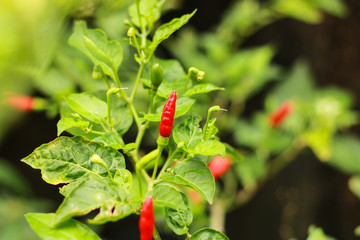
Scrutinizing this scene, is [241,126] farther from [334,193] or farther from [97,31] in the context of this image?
[97,31]

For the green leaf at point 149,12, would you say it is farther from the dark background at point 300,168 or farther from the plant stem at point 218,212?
the dark background at point 300,168

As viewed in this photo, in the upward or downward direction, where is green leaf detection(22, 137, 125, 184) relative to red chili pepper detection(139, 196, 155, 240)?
upward

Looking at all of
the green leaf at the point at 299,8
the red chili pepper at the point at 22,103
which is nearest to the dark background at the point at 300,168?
the green leaf at the point at 299,8

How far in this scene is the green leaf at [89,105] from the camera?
48 cm

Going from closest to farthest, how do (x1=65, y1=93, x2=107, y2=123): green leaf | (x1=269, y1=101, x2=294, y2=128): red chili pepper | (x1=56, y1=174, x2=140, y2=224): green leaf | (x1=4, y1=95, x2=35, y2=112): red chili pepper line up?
(x1=56, y1=174, x2=140, y2=224): green leaf < (x1=65, y1=93, x2=107, y2=123): green leaf < (x1=4, y1=95, x2=35, y2=112): red chili pepper < (x1=269, y1=101, x2=294, y2=128): red chili pepper

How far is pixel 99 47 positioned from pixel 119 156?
0.15 metres

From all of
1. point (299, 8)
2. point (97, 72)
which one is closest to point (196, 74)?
point (97, 72)

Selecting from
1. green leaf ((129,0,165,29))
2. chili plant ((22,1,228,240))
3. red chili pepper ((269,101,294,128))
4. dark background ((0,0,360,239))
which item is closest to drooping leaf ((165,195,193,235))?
chili plant ((22,1,228,240))

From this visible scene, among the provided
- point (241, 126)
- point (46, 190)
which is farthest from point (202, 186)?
point (46, 190)

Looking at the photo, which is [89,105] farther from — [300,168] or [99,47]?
[300,168]

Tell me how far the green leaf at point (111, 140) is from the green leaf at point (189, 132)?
7 centimetres

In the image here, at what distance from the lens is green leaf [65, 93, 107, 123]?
1.56ft

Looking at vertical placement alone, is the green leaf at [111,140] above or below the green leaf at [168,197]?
above

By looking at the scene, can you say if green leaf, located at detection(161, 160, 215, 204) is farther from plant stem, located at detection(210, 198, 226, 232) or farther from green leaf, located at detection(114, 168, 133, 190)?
plant stem, located at detection(210, 198, 226, 232)
